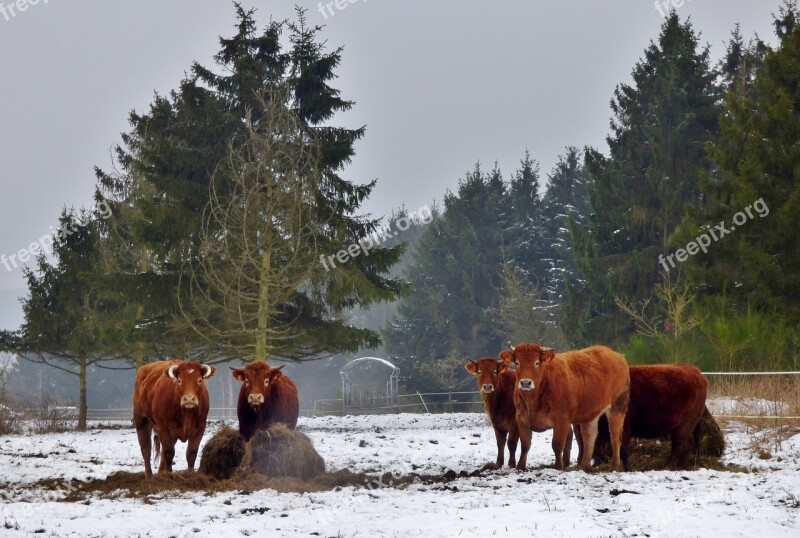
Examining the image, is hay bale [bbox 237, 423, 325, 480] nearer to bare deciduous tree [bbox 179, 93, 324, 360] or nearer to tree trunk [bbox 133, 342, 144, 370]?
bare deciduous tree [bbox 179, 93, 324, 360]

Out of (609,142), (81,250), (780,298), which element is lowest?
(780,298)

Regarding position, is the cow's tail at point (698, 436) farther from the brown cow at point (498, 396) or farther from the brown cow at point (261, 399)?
the brown cow at point (261, 399)

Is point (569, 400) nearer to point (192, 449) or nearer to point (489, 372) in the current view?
point (489, 372)

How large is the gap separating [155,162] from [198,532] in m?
19.8

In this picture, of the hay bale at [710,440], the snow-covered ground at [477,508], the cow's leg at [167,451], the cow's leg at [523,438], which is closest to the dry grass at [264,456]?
the cow's leg at [167,451]

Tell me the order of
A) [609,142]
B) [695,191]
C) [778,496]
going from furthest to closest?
[609,142]
[695,191]
[778,496]

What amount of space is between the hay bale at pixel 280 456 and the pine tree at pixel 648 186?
28.4 metres

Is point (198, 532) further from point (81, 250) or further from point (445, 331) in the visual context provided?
point (445, 331)

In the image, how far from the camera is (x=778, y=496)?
895 centimetres

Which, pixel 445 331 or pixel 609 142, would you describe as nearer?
pixel 609 142

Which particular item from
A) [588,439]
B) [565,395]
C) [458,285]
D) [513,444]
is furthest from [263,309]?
[458,285]

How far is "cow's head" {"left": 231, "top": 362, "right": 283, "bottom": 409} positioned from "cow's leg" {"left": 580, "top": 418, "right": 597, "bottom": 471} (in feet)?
14.3

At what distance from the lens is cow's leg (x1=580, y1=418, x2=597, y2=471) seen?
11602mm

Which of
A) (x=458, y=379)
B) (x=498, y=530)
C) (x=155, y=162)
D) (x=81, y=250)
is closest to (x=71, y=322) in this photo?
(x=81, y=250)
